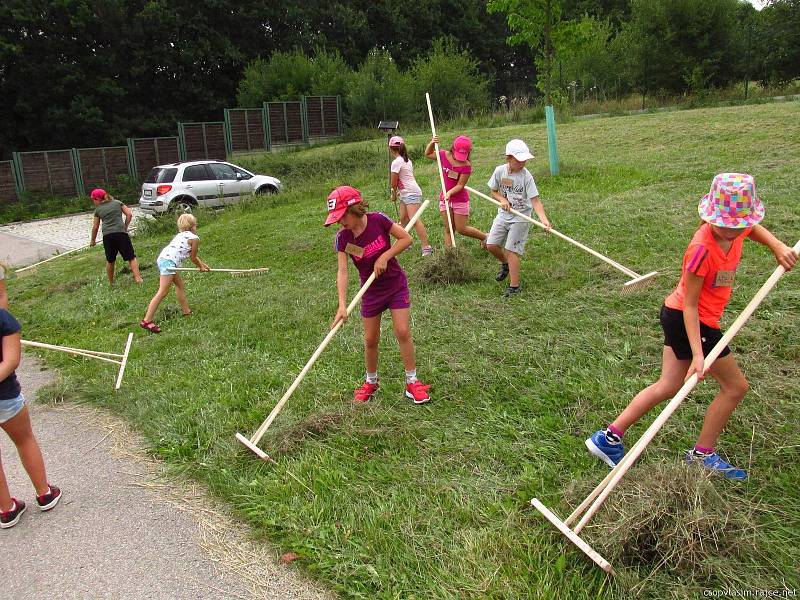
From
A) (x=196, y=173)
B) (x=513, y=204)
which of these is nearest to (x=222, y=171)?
(x=196, y=173)

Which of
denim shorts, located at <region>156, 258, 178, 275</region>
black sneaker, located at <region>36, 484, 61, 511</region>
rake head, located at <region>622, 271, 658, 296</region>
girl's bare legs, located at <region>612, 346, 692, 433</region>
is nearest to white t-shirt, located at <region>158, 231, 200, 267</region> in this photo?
denim shorts, located at <region>156, 258, 178, 275</region>

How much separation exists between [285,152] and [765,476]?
25.0 meters

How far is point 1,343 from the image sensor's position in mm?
3432

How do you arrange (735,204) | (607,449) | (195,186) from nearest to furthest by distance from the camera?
(735,204) < (607,449) < (195,186)

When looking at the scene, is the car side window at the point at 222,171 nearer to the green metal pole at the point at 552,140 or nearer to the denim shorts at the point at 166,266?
the green metal pole at the point at 552,140

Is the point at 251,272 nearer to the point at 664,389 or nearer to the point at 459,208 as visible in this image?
the point at 459,208

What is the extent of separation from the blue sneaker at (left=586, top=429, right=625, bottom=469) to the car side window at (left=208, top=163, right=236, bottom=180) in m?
15.6

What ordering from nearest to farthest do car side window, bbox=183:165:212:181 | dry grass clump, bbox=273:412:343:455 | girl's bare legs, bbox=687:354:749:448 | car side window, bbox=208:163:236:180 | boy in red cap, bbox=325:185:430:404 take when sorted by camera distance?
girl's bare legs, bbox=687:354:749:448
dry grass clump, bbox=273:412:343:455
boy in red cap, bbox=325:185:430:404
car side window, bbox=183:165:212:181
car side window, bbox=208:163:236:180

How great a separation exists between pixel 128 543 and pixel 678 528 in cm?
291

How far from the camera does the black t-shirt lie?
11.2 feet

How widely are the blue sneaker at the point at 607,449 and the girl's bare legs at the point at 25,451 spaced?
339 centimetres

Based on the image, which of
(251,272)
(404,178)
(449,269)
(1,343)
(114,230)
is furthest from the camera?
(114,230)

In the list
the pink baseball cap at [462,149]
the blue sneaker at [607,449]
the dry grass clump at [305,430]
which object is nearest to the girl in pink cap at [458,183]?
the pink baseball cap at [462,149]

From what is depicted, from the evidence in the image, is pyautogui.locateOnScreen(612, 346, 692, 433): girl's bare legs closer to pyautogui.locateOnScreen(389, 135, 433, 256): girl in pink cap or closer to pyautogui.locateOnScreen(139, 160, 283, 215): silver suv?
pyautogui.locateOnScreen(389, 135, 433, 256): girl in pink cap
